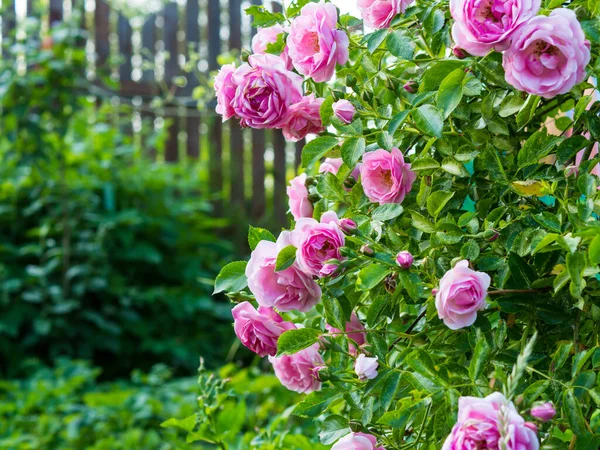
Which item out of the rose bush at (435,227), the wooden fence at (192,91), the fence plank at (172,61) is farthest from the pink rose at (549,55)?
the fence plank at (172,61)

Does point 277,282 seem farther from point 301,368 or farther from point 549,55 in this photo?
point 549,55

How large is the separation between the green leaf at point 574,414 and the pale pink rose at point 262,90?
1.52 ft

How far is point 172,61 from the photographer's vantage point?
486 cm

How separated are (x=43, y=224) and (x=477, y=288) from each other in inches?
125

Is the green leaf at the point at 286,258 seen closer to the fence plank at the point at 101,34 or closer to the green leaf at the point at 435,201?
the green leaf at the point at 435,201

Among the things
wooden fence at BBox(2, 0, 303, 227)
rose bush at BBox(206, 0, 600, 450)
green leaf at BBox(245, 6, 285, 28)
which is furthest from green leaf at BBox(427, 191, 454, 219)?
wooden fence at BBox(2, 0, 303, 227)

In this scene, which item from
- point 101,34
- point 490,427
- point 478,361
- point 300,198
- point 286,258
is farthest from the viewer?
point 101,34

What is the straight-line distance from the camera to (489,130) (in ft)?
3.08

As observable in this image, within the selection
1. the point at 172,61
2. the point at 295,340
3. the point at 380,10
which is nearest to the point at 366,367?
the point at 295,340

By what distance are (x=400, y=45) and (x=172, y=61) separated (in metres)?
4.13

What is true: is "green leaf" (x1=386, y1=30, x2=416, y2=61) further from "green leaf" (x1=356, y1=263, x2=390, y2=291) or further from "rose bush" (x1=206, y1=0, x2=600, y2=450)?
"green leaf" (x1=356, y1=263, x2=390, y2=291)

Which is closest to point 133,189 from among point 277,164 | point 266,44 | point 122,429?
point 277,164

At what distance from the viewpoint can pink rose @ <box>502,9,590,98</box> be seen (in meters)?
0.74

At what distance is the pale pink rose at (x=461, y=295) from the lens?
0.78 metres
